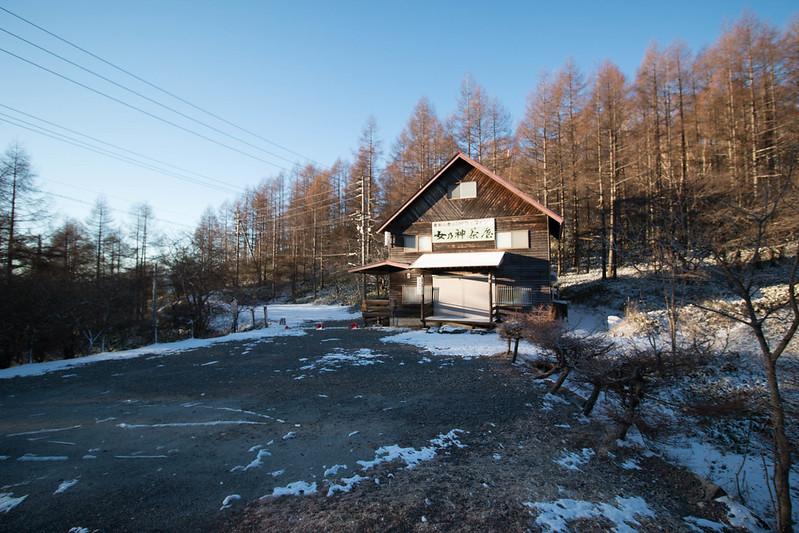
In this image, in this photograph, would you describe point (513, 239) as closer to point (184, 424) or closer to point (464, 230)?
point (464, 230)

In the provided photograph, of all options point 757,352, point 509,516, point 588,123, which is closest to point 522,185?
point 588,123

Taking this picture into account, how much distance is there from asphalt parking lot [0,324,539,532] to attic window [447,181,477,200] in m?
9.97

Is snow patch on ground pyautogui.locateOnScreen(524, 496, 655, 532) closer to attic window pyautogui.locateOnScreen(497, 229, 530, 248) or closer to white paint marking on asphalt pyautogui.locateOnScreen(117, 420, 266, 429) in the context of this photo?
white paint marking on asphalt pyautogui.locateOnScreen(117, 420, 266, 429)

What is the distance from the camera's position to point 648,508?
11.0ft

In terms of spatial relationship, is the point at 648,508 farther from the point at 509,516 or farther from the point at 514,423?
the point at 514,423

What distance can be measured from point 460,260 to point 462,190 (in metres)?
3.81

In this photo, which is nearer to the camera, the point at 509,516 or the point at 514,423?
the point at 509,516

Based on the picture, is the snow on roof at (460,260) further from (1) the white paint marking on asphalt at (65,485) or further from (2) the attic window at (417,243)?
(1) the white paint marking on asphalt at (65,485)

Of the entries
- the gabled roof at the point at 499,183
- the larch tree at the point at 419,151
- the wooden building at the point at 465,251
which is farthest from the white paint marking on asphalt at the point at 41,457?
the larch tree at the point at 419,151

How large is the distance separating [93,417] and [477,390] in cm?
655

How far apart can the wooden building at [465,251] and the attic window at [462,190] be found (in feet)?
0.16

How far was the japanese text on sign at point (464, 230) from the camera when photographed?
16859 millimetres

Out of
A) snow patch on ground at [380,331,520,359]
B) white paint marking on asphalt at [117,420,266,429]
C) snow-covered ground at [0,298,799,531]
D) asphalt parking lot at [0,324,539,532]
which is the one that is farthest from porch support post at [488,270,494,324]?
white paint marking on asphalt at [117,420,266,429]

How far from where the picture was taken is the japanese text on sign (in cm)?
1686
